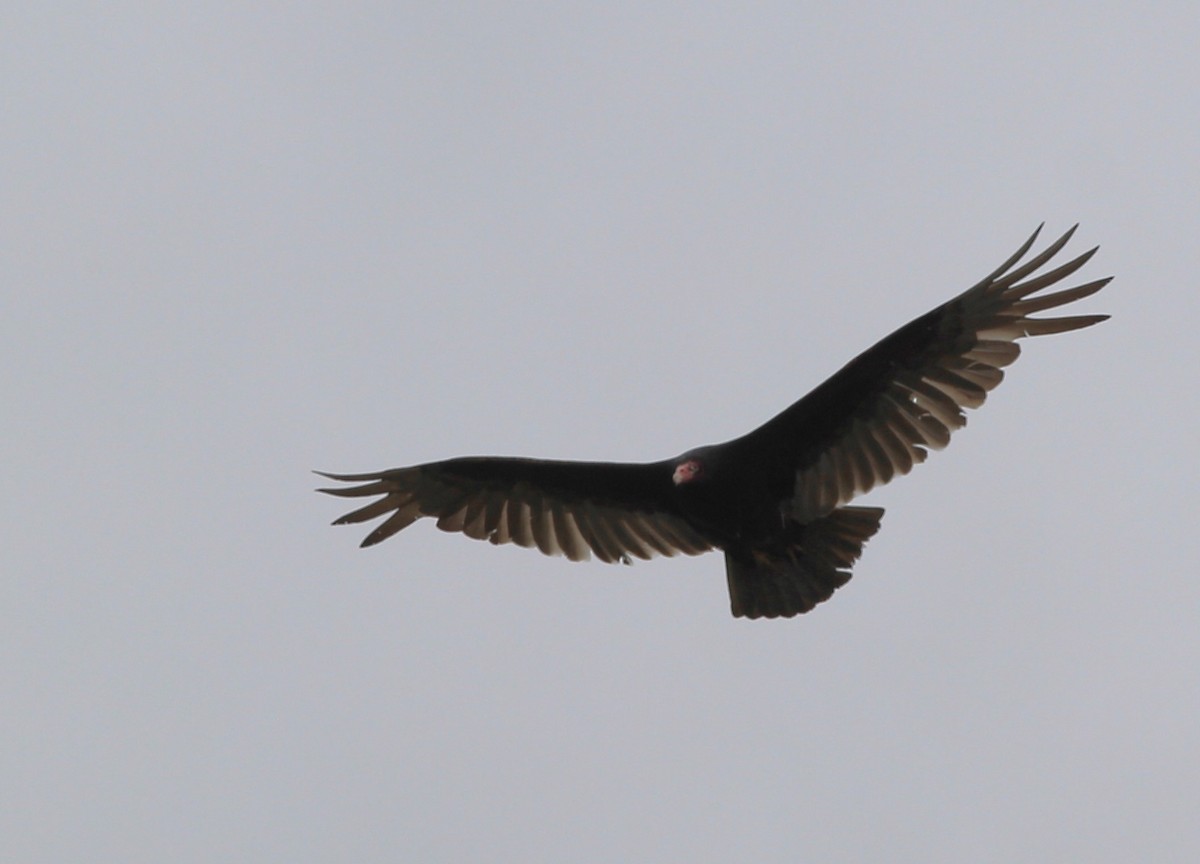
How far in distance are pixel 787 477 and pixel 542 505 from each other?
1.39 m

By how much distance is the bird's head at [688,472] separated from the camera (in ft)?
29.5

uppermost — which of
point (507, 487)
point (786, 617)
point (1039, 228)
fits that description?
point (507, 487)

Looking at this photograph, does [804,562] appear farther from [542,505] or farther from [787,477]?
[542,505]

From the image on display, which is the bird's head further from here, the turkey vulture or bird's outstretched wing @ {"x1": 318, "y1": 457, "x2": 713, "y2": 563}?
bird's outstretched wing @ {"x1": 318, "y1": 457, "x2": 713, "y2": 563}

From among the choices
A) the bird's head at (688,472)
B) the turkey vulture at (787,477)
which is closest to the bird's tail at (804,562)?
the turkey vulture at (787,477)

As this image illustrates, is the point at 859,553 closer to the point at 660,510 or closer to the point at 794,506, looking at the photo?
the point at 794,506

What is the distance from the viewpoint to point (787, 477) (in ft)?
30.4

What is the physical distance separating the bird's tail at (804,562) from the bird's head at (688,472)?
0.54 meters

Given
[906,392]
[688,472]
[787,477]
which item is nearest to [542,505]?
[688,472]

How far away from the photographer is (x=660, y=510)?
9789mm

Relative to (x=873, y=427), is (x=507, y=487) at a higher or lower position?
higher

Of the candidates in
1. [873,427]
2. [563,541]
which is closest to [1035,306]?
[873,427]

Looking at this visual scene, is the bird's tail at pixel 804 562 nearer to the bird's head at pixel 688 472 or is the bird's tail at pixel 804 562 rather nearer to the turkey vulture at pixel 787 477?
the turkey vulture at pixel 787 477

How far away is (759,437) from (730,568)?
74 centimetres
